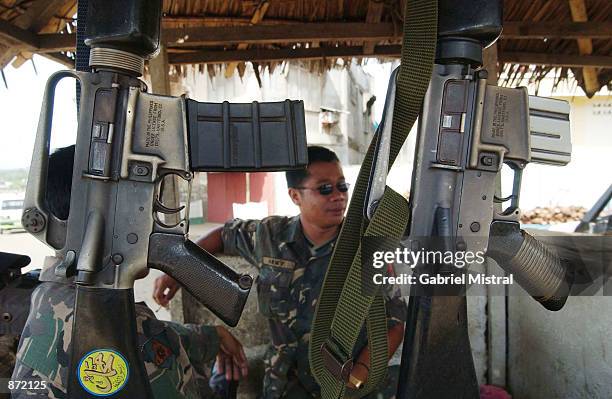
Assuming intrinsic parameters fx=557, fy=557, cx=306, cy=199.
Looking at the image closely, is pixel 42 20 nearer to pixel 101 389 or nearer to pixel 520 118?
pixel 101 389

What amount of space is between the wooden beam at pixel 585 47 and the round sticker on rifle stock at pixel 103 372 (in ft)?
9.03

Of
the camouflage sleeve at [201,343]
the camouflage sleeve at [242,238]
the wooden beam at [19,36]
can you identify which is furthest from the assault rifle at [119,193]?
the wooden beam at [19,36]

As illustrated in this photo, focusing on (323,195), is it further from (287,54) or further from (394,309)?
(287,54)

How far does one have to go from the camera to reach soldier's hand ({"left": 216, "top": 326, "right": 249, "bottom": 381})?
1858 millimetres

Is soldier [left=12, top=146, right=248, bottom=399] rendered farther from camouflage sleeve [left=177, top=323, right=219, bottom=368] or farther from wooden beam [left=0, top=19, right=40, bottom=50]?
wooden beam [left=0, top=19, right=40, bottom=50]

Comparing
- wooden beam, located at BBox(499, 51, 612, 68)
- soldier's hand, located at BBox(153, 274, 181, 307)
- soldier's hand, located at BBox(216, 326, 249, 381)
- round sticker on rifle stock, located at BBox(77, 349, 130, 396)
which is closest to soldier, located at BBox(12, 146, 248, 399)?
round sticker on rifle stock, located at BBox(77, 349, 130, 396)

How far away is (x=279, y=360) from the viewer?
6.68 feet

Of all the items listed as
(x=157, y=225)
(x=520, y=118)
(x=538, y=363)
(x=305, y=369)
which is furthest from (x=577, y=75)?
(x=157, y=225)

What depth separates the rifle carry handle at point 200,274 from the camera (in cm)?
111

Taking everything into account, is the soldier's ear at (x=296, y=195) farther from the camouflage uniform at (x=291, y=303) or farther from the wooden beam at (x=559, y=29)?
the wooden beam at (x=559, y=29)

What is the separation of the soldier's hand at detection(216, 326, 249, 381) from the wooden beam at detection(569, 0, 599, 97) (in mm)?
2344

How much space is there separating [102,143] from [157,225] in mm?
190

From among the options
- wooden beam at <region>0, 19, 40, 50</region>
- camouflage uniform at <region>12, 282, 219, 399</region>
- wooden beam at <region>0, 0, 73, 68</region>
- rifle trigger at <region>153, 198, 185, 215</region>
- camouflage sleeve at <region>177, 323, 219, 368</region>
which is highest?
wooden beam at <region>0, 0, 73, 68</region>

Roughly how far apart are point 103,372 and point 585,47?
3289mm
